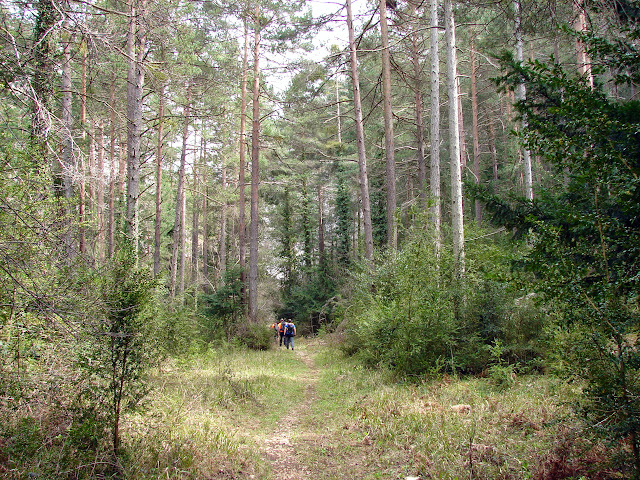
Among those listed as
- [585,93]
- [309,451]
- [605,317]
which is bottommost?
[309,451]

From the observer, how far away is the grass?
3703mm

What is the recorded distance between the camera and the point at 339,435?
5.76 metres

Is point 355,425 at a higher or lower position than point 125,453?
lower

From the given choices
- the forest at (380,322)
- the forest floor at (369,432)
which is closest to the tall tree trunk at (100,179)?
the forest at (380,322)

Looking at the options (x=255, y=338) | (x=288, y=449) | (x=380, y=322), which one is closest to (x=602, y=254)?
(x=288, y=449)

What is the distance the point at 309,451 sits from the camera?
17.4ft

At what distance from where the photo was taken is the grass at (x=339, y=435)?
3.70m

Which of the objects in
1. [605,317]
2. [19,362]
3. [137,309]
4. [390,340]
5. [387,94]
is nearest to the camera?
[605,317]

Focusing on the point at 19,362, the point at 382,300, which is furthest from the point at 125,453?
the point at 382,300

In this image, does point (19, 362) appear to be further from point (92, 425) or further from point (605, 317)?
point (605, 317)

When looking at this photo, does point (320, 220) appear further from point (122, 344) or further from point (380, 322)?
point (122, 344)

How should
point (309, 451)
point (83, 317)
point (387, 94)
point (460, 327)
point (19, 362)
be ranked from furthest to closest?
point (387, 94), point (460, 327), point (309, 451), point (19, 362), point (83, 317)

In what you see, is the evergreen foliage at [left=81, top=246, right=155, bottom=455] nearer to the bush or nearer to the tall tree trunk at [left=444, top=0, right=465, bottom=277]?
the tall tree trunk at [left=444, top=0, right=465, bottom=277]

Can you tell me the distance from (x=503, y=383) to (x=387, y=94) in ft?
32.7
